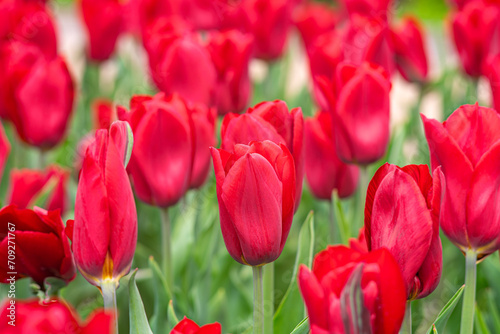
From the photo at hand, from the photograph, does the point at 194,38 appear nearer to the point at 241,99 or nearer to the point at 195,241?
the point at 241,99

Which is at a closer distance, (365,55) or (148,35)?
(365,55)

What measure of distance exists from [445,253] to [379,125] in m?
0.45

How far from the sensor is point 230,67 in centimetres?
105

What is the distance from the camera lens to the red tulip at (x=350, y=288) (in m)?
0.42

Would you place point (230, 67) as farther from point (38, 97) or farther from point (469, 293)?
point (469, 293)

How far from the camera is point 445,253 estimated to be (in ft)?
3.81

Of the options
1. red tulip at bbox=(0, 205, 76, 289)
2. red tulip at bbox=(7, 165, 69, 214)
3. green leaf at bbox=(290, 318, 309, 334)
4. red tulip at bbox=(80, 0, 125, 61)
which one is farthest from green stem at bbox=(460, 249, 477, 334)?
red tulip at bbox=(80, 0, 125, 61)

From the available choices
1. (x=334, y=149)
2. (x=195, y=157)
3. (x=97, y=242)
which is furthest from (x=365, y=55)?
(x=97, y=242)

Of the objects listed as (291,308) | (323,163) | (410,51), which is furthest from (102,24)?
(291,308)

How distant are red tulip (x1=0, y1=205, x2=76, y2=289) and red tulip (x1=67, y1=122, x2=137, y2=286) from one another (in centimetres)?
8

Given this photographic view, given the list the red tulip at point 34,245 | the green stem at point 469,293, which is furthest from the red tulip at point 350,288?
the red tulip at point 34,245

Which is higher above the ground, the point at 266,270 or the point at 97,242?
the point at 97,242

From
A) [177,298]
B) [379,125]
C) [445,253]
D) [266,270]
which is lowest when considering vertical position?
[445,253]

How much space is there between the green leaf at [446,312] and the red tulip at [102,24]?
3.49ft
